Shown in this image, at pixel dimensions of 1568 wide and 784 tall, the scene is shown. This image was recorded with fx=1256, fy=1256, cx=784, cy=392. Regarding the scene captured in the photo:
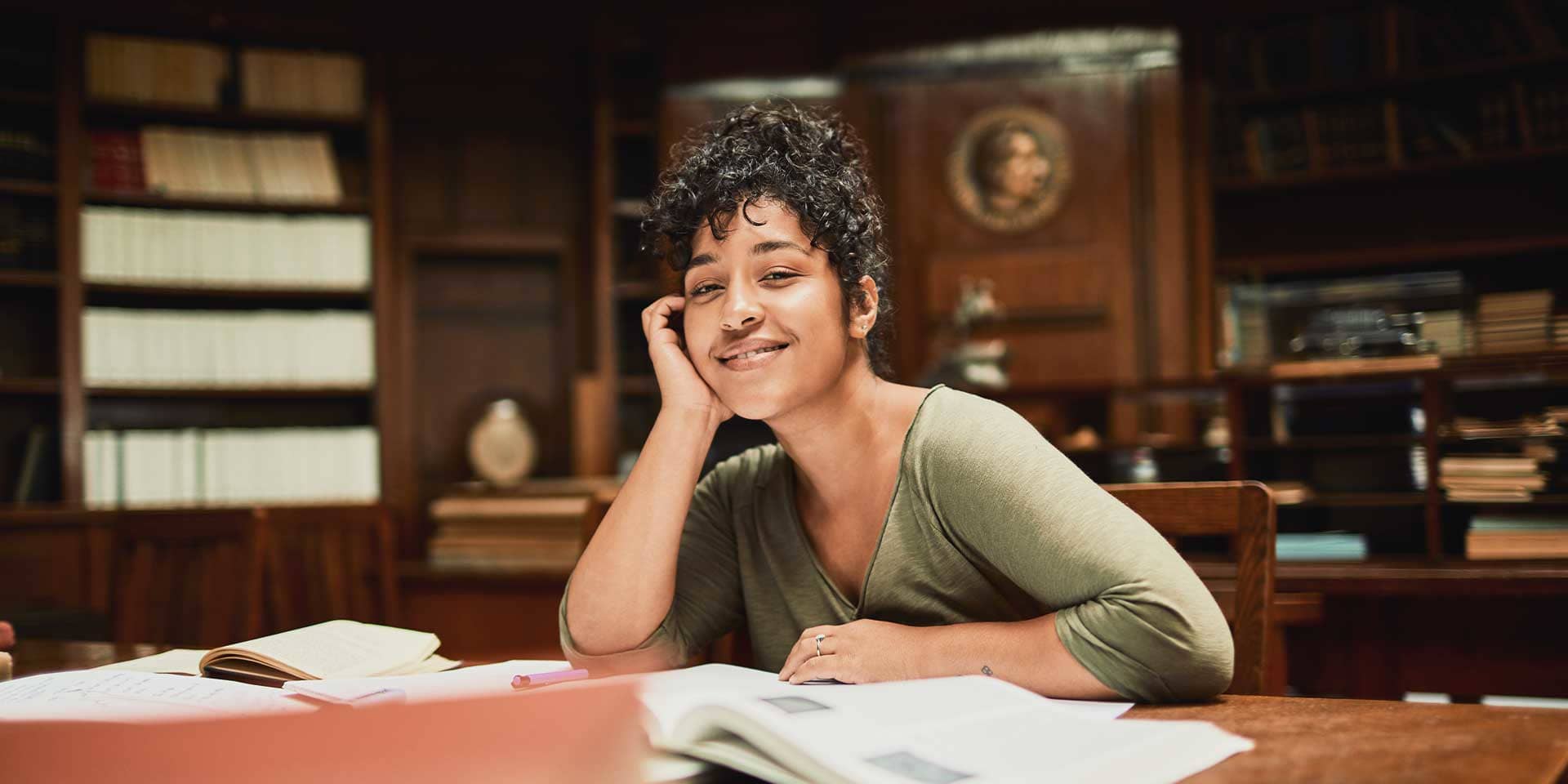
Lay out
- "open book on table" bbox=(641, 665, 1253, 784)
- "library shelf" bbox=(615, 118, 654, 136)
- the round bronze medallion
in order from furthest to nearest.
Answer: the round bronze medallion
"library shelf" bbox=(615, 118, 654, 136)
"open book on table" bbox=(641, 665, 1253, 784)

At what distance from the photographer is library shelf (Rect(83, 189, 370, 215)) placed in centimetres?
446

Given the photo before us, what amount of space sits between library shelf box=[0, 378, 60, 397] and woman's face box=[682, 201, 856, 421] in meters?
3.92

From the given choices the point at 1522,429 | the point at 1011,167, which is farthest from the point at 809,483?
the point at 1011,167

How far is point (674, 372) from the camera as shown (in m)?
1.39

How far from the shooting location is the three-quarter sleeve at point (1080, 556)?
1018mm

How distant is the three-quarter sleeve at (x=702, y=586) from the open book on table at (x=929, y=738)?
1.31 feet

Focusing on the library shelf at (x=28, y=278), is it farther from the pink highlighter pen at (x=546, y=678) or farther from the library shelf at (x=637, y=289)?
the pink highlighter pen at (x=546, y=678)

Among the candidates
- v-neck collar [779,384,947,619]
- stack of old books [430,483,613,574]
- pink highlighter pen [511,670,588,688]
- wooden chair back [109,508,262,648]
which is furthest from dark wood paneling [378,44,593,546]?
pink highlighter pen [511,670,588,688]

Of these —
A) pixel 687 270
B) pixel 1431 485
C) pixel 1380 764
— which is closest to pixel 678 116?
pixel 1431 485

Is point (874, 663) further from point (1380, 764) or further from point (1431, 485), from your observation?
point (1431, 485)

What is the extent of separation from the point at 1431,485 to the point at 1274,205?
3.08m

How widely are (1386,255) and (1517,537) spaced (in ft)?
8.43

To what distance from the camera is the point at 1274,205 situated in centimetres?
523

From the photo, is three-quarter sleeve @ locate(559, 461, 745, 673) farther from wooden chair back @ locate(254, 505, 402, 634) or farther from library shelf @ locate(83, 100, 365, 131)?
library shelf @ locate(83, 100, 365, 131)
